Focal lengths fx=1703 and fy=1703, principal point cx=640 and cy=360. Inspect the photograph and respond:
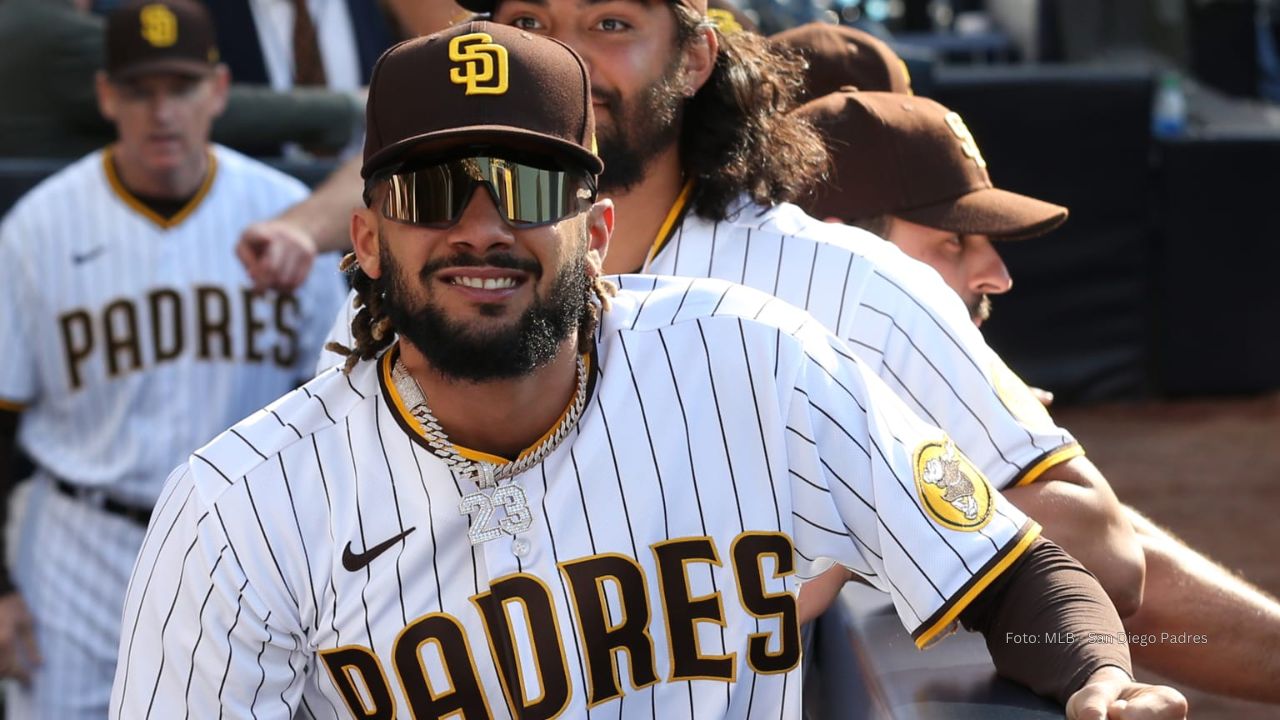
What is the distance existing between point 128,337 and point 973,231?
2.60 m

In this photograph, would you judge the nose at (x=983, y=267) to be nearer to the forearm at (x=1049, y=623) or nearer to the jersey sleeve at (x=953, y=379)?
the jersey sleeve at (x=953, y=379)

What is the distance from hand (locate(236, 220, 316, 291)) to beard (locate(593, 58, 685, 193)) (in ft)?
4.11

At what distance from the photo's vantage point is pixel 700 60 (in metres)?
2.93

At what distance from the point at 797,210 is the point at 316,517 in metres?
1.05

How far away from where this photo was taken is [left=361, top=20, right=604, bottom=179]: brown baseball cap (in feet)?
6.82

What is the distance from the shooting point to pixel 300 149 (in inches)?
229

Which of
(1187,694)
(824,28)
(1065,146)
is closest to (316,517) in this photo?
(824,28)

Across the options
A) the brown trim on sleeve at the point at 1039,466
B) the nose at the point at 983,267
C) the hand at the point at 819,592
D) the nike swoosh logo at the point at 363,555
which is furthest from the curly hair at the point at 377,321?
the nose at the point at 983,267

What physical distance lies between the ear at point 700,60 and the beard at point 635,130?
0.17ft

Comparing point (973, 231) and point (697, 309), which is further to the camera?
point (973, 231)

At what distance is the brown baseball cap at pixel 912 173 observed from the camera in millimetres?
2967

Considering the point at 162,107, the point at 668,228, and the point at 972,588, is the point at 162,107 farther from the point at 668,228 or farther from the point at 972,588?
the point at 972,588

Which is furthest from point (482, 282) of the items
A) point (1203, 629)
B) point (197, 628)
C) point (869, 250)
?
point (1203, 629)

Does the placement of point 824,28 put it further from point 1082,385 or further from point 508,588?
point 1082,385
